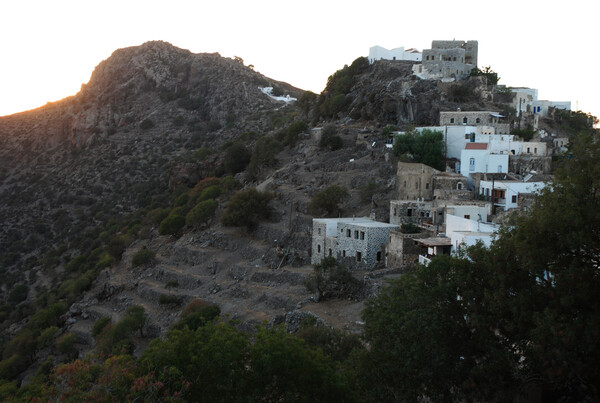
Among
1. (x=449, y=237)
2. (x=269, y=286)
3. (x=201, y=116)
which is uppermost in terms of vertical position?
(x=201, y=116)

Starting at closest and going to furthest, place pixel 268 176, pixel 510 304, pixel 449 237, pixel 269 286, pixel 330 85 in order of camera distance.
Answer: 1. pixel 510 304
2. pixel 449 237
3. pixel 269 286
4. pixel 268 176
5. pixel 330 85

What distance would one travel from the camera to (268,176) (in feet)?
161

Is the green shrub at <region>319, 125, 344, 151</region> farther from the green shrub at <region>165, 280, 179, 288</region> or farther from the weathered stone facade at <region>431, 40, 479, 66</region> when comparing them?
the green shrub at <region>165, 280, 179, 288</region>

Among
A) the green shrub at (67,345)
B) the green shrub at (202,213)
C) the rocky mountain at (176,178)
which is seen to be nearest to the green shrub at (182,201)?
the rocky mountain at (176,178)

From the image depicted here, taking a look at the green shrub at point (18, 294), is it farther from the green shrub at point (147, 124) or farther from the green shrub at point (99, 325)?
the green shrub at point (147, 124)

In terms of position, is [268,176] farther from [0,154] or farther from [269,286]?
[0,154]

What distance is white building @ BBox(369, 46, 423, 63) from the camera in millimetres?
57938

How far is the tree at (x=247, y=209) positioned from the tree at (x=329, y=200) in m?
4.28

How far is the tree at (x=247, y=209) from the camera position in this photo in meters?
39.1

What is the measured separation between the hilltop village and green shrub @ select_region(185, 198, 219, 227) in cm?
1349

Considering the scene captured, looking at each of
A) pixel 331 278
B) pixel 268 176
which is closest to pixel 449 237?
pixel 331 278

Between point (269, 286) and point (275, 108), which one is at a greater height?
point (275, 108)

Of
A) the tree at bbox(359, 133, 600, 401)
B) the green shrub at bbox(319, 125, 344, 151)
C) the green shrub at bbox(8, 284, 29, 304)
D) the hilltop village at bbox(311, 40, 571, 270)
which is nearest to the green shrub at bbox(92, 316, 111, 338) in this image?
the hilltop village at bbox(311, 40, 571, 270)

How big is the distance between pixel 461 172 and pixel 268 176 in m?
18.0
